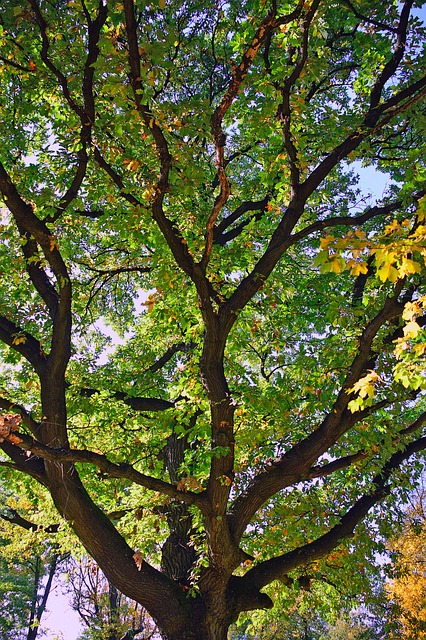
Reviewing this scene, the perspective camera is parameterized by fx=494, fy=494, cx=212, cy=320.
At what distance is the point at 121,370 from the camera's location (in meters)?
8.91

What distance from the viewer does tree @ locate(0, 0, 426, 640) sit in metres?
4.62

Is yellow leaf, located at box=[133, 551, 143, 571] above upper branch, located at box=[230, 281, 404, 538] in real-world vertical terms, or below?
below

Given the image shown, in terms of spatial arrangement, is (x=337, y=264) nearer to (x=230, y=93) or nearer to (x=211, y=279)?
(x=230, y=93)

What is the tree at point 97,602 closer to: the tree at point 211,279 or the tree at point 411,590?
the tree at point 411,590

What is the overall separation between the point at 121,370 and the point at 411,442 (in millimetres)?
4944

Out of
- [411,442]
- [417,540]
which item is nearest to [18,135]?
[411,442]

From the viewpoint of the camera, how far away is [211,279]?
6344 millimetres

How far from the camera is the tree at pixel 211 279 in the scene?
462cm

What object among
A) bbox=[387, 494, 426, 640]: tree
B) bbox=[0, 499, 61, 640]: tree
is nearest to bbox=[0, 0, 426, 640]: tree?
bbox=[387, 494, 426, 640]: tree

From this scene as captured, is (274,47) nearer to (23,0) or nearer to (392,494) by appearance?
(23,0)

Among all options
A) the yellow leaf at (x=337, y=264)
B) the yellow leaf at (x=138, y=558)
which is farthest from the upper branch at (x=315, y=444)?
the yellow leaf at (x=337, y=264)

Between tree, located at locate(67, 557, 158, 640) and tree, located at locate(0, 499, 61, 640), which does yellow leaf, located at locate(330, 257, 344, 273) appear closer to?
tree, located at locate(67, 557, 158, 640)

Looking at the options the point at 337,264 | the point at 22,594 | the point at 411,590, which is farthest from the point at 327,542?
the point at 22,594

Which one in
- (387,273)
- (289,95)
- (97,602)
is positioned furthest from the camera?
(97,602)
